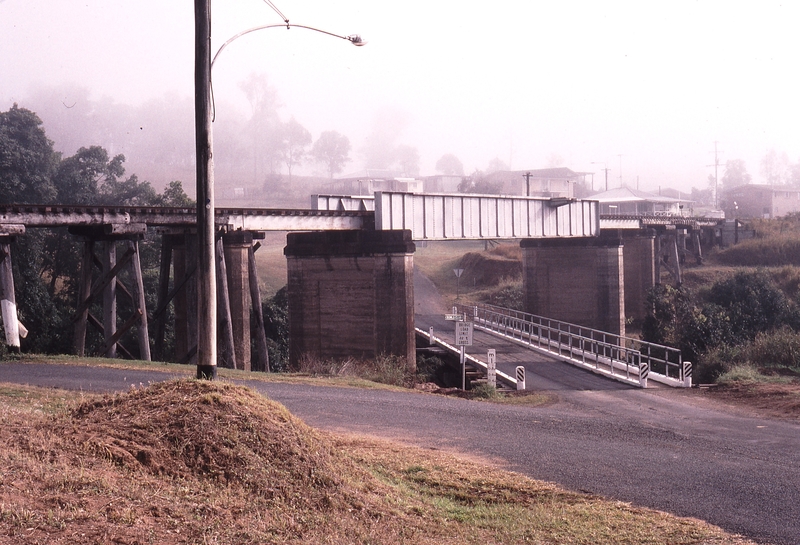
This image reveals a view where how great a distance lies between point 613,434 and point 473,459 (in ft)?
12.8

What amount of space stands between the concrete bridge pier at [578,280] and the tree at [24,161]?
30721 millimetres

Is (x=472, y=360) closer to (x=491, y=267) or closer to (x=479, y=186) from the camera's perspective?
(x=491, y=267)

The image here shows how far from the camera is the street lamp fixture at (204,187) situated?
10.8 metres

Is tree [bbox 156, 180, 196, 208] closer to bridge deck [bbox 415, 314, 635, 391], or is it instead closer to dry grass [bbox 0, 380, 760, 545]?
bridge deck [bbox 415, 314, 635, 391]

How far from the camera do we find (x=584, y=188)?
152 m

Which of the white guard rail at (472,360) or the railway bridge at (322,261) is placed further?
the white guard rail at (472,360)

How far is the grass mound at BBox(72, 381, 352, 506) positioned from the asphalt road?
147 inches

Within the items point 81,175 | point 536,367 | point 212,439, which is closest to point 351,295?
point 536,367

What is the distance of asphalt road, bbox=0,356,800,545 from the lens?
921cm

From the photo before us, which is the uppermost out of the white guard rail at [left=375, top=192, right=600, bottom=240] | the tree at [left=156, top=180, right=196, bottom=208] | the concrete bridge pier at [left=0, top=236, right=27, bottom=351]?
the tree at [left=156, top=180, right=196, bottom=208]

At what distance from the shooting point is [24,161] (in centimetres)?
4934

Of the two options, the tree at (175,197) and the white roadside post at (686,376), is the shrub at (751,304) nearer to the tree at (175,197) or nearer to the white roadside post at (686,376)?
the white roadside post at (686,376)

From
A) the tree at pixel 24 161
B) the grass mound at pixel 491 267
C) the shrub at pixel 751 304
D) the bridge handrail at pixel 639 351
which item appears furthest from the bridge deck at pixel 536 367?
the grass mound at pixel 491 267

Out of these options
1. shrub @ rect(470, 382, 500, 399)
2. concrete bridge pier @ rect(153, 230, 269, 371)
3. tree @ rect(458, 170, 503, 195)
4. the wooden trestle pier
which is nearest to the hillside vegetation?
shrub @ rect(470, 382, 500, 399)
